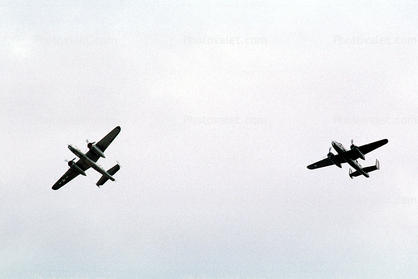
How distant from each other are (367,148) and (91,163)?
44.2 metres

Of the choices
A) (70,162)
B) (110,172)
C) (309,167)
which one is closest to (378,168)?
(309,167)

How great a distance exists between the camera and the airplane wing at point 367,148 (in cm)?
7019

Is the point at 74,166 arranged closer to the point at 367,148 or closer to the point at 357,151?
the point at 357,151

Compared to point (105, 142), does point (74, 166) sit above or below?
below

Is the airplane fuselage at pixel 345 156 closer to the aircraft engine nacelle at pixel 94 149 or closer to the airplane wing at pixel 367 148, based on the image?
the airplane wing at pixel 367 148

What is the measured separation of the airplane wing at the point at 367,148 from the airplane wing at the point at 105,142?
37.1 meters

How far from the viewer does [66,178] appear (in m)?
77.4

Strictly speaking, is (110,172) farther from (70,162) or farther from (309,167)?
(309,167)

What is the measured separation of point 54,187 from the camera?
77.9 m

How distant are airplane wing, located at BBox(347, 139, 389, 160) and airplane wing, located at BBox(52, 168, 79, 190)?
46350 mm

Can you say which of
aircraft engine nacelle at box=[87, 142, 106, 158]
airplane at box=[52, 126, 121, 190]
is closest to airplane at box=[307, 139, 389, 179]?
airplane at box=[52, 126, 121, 190]

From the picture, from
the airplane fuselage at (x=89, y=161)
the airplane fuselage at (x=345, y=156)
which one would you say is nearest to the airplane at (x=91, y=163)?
the airplane fuselage at (x=89, y=161)

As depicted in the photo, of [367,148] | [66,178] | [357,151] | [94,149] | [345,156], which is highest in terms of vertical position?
[367,148]

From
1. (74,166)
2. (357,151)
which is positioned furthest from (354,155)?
(74,166)
